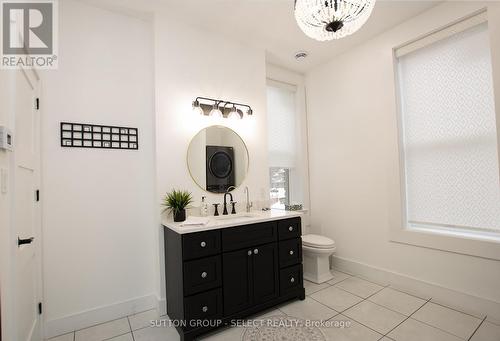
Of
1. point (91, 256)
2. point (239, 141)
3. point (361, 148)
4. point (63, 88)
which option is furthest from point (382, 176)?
point (63, 88)

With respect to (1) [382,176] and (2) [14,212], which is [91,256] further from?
(1) [382,176]

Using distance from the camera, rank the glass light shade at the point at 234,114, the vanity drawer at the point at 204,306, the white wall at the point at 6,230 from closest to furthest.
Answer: the white wall at the point at 6,230, the vanity drawer at the point at 204,306, the glass light shade at the point at 234,114

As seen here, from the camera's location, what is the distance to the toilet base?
281 cm

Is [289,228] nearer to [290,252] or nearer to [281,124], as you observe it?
[290,252]

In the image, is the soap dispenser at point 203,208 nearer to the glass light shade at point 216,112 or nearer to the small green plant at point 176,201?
the small green plant at point 176,201

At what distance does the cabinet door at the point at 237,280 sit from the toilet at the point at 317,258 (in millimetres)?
1037

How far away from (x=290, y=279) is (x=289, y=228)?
0.50 m

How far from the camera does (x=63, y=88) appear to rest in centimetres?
202

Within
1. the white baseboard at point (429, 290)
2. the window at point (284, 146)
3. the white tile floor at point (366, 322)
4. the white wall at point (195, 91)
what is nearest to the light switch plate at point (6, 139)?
the white wall at point (195, 91)

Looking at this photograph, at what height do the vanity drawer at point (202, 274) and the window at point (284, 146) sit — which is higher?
the window at point (284, 146)

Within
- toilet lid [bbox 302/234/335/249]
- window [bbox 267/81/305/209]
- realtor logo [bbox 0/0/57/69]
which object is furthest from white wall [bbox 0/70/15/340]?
window [bbox 267/81/305/209]

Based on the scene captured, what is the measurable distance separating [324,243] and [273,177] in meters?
1.21

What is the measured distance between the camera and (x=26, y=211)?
5.25ft

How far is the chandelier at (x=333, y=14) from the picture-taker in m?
1.39
